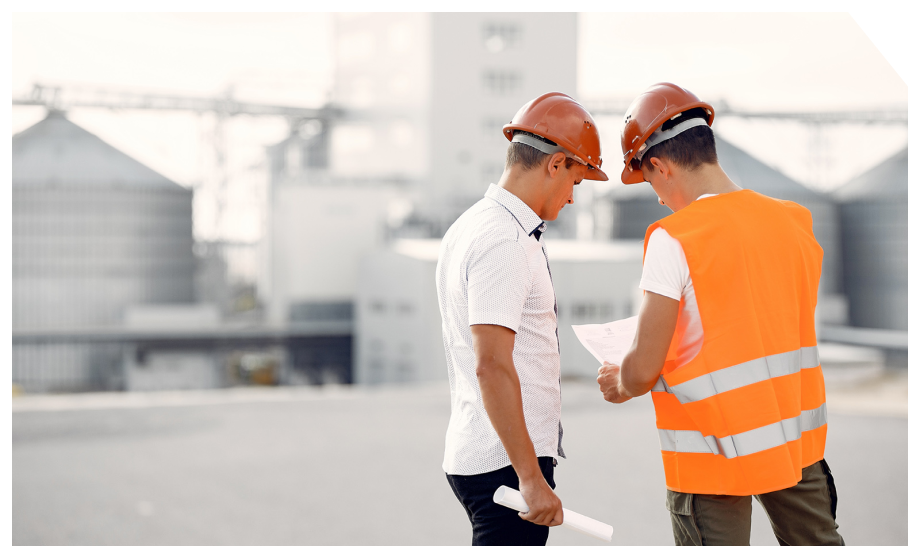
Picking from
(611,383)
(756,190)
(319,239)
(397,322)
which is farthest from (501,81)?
(611,383)

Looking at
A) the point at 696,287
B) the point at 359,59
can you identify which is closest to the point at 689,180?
the point at 696,287

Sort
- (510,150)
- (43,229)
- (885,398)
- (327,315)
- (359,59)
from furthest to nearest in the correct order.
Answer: (359,59) → (327,315) → (43,229) → (885,398) → (510,150)

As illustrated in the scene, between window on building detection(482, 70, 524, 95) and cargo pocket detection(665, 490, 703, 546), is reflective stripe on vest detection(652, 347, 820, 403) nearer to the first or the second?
cargo pocket detection(665, 490, 703, 546)

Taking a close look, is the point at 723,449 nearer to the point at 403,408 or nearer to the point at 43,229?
the point at 403,408

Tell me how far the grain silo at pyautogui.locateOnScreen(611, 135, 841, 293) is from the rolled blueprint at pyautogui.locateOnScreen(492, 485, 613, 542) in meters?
28.9

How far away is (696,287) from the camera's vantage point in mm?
1772

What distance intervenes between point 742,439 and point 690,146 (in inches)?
30.8

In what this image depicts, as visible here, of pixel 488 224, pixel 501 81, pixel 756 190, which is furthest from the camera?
pixel 501 81

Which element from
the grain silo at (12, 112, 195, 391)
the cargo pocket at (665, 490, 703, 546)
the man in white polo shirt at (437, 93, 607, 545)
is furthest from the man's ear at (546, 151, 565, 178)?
the grain silo at (12, 112, 195, 391)

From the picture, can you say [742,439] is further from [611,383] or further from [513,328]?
[513,328]

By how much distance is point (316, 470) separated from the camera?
5.45 m

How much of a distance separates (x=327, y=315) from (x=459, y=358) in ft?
101

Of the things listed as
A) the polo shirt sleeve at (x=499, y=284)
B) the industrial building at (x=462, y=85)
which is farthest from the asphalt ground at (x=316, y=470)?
the industrial building at (x=462, y=85)

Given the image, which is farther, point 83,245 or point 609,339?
point 83,245
